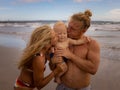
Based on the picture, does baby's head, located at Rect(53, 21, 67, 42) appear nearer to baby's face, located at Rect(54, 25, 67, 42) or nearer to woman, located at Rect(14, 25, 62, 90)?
baby's face, located at Rect(54, 25, 67, 42)

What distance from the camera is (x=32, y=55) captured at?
2.78m

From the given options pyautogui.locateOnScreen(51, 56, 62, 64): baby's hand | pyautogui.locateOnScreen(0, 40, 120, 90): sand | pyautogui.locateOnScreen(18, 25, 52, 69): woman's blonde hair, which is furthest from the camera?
→ pyautogui.locateOnScreen(0, 40, 120, 90): sand

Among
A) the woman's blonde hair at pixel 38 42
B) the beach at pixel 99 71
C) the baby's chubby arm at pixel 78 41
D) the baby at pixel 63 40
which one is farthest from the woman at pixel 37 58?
the beach at pixel 99 71

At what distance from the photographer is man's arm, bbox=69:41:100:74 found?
2942mm

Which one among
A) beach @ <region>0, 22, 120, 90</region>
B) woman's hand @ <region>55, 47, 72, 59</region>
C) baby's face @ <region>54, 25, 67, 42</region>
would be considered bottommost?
beach @ <region>0, 22, 120, 90</region>

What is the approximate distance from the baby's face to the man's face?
8 centimetres

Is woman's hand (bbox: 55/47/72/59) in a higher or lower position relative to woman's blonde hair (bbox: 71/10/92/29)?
lower

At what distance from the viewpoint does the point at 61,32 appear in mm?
2930

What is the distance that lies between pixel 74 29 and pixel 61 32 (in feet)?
0.47

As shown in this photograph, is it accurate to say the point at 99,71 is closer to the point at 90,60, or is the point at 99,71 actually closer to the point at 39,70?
the point at 90,60

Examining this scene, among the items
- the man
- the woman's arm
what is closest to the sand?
the man

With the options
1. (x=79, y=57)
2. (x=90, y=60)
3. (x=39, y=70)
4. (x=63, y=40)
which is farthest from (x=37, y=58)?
(x=90, y=60)

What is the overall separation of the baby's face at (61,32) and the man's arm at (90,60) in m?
0.19

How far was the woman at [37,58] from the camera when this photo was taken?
275cm
